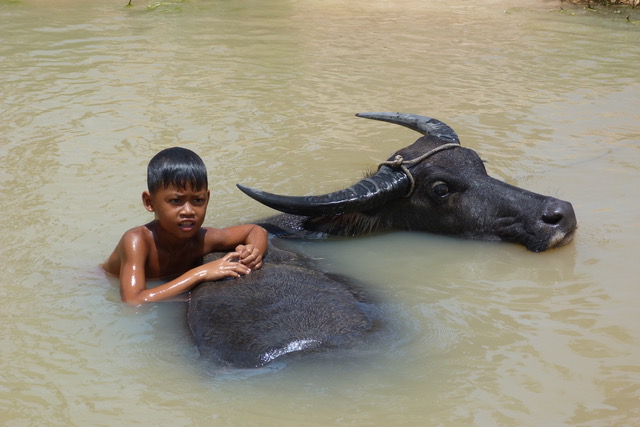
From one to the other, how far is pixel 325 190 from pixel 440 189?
0.92 m

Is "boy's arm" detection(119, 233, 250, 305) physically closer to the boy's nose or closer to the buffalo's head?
the boy's nose

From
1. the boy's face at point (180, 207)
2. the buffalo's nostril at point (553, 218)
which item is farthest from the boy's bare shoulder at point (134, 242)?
the buffalo's nostril at point (553, 218)

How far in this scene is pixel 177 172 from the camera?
348cm

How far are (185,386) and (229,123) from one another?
3764 mm

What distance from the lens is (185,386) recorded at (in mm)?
→ 2967

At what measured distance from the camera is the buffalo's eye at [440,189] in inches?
181

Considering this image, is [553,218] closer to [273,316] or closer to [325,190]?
[325,190]

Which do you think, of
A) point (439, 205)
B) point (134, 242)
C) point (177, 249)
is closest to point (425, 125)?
point (439, 205)

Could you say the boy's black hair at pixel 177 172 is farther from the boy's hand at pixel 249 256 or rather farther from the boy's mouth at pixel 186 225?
the boy's hand at pixel 249 256

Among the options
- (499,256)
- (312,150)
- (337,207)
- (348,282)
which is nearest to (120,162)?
(312,150)

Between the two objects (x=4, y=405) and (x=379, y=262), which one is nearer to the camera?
(x=4, y=405)

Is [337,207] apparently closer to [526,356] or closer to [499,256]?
[499,256]

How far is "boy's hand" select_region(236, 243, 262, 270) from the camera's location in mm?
3684

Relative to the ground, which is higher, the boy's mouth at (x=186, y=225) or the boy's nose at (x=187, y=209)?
the boy's nose at (x=187, y=209)
